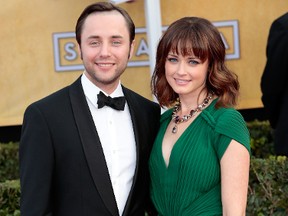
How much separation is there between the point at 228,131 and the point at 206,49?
359 millimetres

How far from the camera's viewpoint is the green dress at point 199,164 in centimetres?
275

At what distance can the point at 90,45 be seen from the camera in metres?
2.88

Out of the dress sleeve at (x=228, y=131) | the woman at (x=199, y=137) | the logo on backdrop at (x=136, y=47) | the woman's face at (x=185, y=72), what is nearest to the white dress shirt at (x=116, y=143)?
the woman at (x=199, y=137)

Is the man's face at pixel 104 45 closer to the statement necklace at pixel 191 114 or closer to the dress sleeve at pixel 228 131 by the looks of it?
the statement necklace at pixel 191 114

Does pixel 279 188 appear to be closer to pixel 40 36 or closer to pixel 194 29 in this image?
pixel 194 29

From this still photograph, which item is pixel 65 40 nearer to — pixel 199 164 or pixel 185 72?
pixel 185 72

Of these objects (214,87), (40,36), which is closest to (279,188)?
(214,87)

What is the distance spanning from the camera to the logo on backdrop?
5617mm

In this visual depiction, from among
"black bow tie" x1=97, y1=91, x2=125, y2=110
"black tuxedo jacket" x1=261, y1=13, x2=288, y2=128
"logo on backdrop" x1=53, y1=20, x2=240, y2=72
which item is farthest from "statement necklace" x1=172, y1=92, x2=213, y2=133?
"logo on backdrop" x1=53, y1=20, x2=240, y2=72

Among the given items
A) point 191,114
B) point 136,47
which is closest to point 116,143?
point 191,114

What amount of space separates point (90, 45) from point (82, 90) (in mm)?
187

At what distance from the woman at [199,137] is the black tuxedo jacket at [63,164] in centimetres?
22

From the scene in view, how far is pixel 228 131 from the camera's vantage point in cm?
272

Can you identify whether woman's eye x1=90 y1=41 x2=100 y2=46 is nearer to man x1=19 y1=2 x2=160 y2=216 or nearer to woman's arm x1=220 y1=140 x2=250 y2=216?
man x1=19 y1=2 x2=160 y2=216
